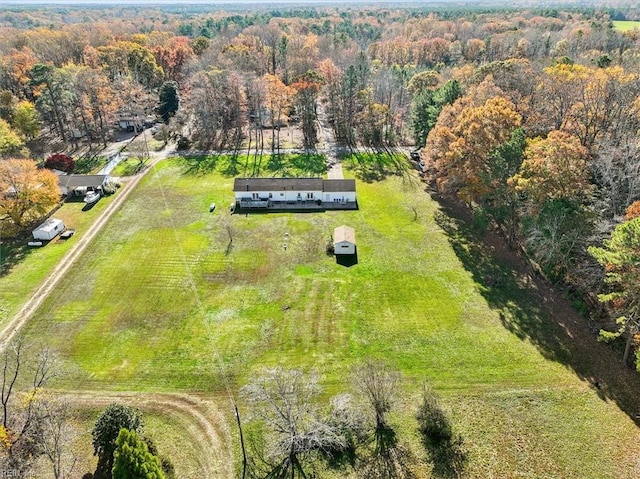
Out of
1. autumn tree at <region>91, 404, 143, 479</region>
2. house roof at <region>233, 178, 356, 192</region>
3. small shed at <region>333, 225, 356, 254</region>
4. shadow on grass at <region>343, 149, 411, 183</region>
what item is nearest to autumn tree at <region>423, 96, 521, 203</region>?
house roof at <region>233, 178, 356, 192</region>

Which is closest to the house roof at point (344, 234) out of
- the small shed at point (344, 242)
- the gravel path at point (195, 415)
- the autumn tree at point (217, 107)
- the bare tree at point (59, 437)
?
the small shed at point (344, 242)

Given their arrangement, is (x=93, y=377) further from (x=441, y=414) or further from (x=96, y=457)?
(x=441, y=414)

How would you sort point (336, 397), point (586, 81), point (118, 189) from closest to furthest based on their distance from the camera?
point (336, 397), point (586, 81), point (118, 189)

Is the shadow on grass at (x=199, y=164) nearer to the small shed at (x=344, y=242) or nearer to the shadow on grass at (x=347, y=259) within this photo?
the small shed at (x=344, y=242)

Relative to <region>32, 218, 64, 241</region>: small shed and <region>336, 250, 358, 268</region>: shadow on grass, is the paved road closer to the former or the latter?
<region>336, 250, 358, 268</region>: shadow on grass

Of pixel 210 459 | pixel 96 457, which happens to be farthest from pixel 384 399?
pixel 96 457

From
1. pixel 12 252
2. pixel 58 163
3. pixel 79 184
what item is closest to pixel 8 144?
pixel 58 163

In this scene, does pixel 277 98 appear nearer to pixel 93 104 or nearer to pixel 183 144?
pixel 183 144
